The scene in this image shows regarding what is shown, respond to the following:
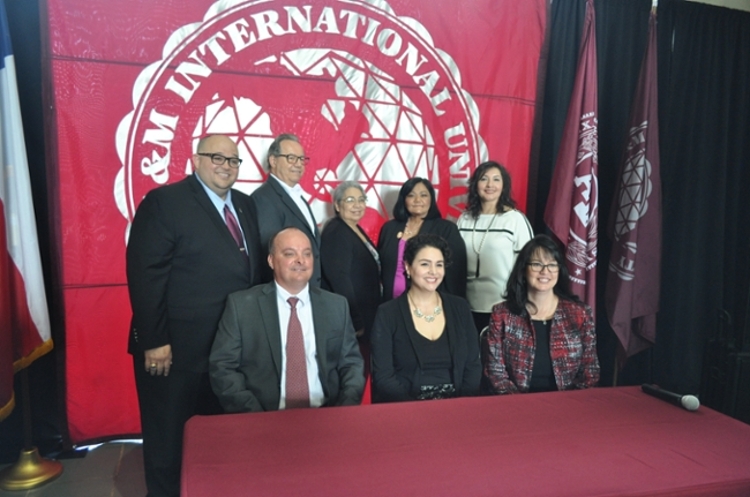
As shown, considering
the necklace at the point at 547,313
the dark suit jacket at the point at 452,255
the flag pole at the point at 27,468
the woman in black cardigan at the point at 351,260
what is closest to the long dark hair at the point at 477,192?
the dark suit jacket at the point at 452,255

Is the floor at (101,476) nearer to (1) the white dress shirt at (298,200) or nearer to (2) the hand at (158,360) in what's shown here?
(2) the hand at (158,360)

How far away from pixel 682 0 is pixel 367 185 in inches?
91.8

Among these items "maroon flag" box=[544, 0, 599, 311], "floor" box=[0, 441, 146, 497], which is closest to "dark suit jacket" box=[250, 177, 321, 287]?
"floor" box=[0, 441, 146, 497]

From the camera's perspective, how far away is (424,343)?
5.93 ft

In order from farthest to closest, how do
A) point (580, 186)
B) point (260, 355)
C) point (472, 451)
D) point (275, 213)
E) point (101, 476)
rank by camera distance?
point (580, 186), point (101, 476), point (275, 213), point (260, 355), point (472, 451)

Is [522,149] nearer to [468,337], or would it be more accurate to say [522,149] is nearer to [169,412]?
[468,337]

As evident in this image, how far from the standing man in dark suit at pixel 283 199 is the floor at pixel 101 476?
1176 millimetres

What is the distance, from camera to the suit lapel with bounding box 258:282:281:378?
1659mm

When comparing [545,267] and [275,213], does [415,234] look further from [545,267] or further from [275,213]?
[545,267]

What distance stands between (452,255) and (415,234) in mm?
201

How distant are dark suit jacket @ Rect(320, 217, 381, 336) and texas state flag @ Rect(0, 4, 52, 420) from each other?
122cm

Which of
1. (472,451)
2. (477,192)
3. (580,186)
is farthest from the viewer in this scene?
(580,186)

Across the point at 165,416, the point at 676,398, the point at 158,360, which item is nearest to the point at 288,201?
the point at 158,360

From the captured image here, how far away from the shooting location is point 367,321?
2447 mm
